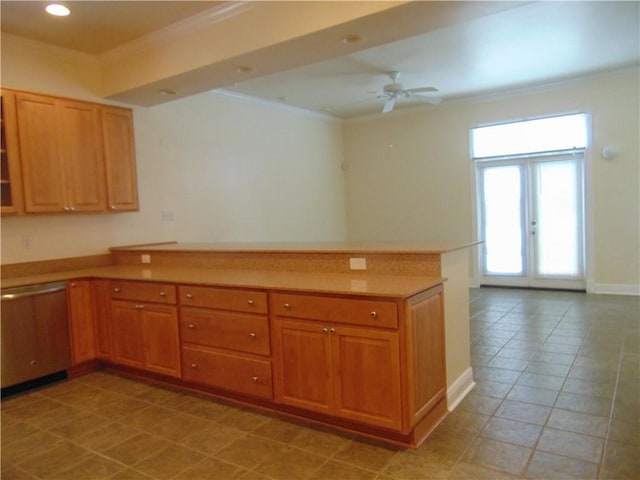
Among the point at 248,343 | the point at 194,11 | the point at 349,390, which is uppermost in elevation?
the point at 194,11

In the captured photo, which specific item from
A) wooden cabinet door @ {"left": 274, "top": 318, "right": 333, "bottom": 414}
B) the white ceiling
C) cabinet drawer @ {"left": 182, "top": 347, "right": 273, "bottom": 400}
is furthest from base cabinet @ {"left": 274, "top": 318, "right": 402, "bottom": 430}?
the white ceiling

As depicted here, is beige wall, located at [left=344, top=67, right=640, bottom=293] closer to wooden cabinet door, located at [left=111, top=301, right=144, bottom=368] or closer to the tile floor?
the tile floor

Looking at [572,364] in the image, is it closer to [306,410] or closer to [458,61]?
[306,410]

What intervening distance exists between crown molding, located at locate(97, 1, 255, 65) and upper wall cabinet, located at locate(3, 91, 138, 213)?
51 cm

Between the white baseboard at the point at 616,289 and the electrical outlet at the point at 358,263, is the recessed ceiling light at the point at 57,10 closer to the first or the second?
the electrical outlet at the point at 358,263

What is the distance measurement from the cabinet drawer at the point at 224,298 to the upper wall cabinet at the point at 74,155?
5.01ft

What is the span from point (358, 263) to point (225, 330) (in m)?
1.03

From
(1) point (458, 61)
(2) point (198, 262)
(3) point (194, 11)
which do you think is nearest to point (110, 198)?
(2) point (198, 262)

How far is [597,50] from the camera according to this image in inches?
201

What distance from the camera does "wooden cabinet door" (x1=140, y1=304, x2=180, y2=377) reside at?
3469mm

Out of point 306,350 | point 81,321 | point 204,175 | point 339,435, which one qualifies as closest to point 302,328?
point 306,350

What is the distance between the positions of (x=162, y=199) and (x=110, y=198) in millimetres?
809

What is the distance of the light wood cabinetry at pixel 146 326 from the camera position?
11.4 feet

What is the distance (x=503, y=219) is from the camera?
23.4ft
